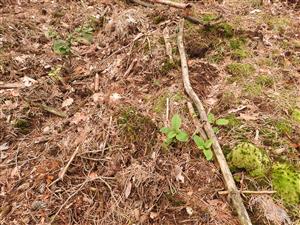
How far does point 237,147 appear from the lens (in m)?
2.88

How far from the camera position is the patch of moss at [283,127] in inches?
121

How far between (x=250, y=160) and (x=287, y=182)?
35 cm

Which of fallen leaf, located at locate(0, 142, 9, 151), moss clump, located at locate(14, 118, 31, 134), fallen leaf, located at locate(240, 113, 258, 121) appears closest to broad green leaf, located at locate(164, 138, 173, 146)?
fallen leaf, located at locate(240, 113, 258, 121)

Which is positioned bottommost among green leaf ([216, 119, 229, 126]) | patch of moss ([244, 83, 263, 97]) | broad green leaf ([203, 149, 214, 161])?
broad green leaf ([203, 149, 214, 161])

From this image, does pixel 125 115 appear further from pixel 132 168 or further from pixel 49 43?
pixel 49 43

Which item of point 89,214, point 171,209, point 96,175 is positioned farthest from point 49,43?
point 171,209

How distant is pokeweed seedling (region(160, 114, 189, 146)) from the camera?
115 inches

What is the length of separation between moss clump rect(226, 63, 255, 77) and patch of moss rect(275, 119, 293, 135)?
2.70 ft

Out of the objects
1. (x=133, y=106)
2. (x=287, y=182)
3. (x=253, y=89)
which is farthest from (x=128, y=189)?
(x=253, y=89)

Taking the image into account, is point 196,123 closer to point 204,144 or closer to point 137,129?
point 204,144

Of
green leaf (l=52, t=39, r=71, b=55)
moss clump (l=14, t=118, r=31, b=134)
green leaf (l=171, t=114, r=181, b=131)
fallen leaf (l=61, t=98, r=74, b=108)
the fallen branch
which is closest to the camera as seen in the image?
green leaf (l=171, t=114, r=181, b=131)

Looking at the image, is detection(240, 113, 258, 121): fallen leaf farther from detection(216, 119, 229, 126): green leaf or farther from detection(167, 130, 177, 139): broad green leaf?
detection(167, 130, 177, 139): broad green leaf

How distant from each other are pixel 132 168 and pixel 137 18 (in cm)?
254

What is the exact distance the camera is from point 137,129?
3119 millimetres
